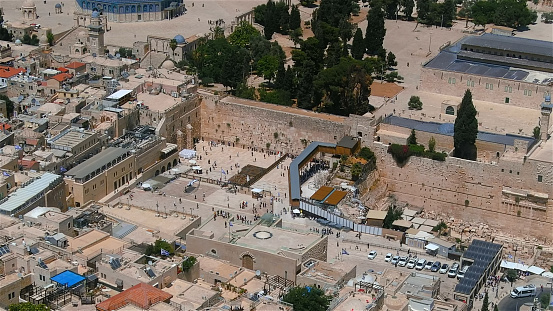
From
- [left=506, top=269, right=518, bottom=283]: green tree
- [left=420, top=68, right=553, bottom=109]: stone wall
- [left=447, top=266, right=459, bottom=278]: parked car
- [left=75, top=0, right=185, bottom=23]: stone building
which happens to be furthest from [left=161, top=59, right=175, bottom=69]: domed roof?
[left=506, top=269, right=518, bottom=283]: green tree

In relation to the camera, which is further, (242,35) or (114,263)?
(242,35)

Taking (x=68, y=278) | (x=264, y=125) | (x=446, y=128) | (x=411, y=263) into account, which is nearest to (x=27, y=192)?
(x=68, y=278)

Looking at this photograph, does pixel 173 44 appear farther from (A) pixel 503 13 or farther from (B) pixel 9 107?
(A) pixel 503 13

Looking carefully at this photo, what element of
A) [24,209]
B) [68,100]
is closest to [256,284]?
[24,209]

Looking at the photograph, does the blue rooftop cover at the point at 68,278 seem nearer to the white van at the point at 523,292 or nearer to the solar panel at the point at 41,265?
the solar panel at the point at 41,265

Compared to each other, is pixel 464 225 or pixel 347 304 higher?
pixel 347 304

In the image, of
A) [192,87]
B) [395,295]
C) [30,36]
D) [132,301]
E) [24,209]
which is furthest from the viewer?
[30,36]

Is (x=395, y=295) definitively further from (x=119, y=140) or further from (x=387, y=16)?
(x=387, y=16)

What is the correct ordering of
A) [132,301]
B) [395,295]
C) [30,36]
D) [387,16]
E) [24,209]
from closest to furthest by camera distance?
[132,301]
[395,295]
[24,209]
[30,36]
[387,16]
